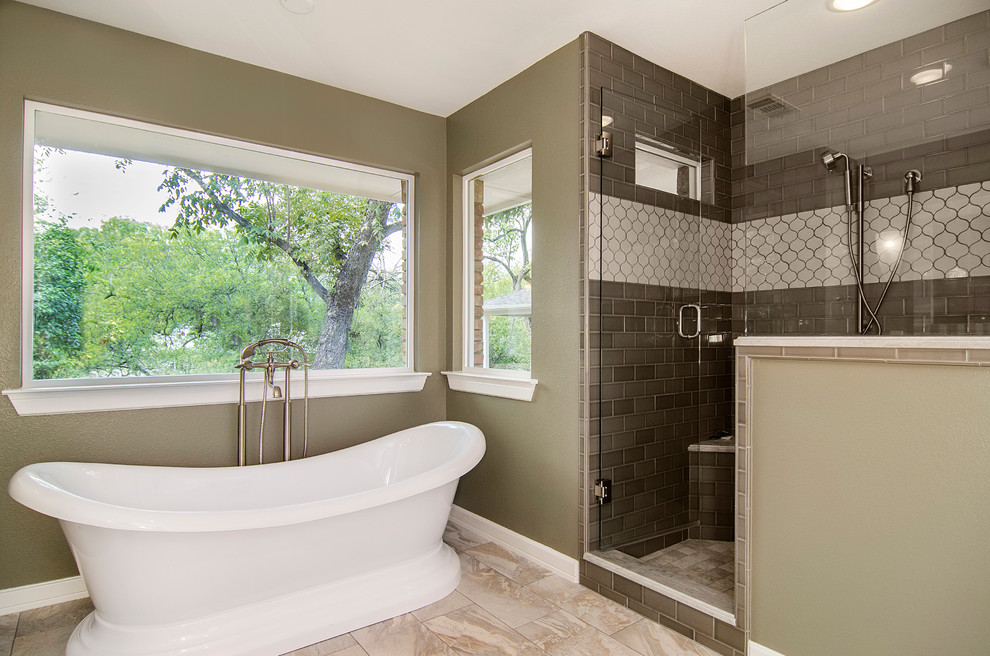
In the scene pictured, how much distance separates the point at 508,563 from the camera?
2.91 m

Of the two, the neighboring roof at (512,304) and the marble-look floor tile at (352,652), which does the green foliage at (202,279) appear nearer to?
the neighboring roof at (512,304)

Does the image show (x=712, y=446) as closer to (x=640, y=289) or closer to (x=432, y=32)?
(x=640, y=289)

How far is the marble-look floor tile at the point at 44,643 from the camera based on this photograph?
6.77 ft

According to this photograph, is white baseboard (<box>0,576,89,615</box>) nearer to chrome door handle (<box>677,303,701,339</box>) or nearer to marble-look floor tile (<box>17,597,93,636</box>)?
marble-look floor tile (<box>17,597,93,636</box>)

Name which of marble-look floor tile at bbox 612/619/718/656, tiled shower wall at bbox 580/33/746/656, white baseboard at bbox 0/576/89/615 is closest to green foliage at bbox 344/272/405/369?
tiled shower wall at bbox 580/33/746/656

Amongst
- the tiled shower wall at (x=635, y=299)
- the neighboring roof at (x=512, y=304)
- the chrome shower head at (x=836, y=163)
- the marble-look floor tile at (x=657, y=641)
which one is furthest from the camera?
the neighboring roof at (x=512, y=304)

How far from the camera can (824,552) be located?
183cm

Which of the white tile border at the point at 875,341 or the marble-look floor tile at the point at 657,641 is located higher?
the white tile border at the point at 875,341

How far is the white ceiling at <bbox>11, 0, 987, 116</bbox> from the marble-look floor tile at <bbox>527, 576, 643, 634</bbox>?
2213 millimetres

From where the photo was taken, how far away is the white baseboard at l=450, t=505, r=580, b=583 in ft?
8.93

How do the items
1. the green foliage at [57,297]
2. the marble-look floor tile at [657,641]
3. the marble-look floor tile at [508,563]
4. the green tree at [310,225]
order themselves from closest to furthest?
the marble-look floor tile at [657,641], the green foliage at [57,297], the marble-look floor tile at [508,563], the green tree at [310,225]

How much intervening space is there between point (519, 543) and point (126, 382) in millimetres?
2142

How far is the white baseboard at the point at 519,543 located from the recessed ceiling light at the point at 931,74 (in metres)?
2.31

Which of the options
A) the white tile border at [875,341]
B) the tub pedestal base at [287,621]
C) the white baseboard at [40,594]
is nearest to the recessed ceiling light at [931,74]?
the white tile border at [875,341]
